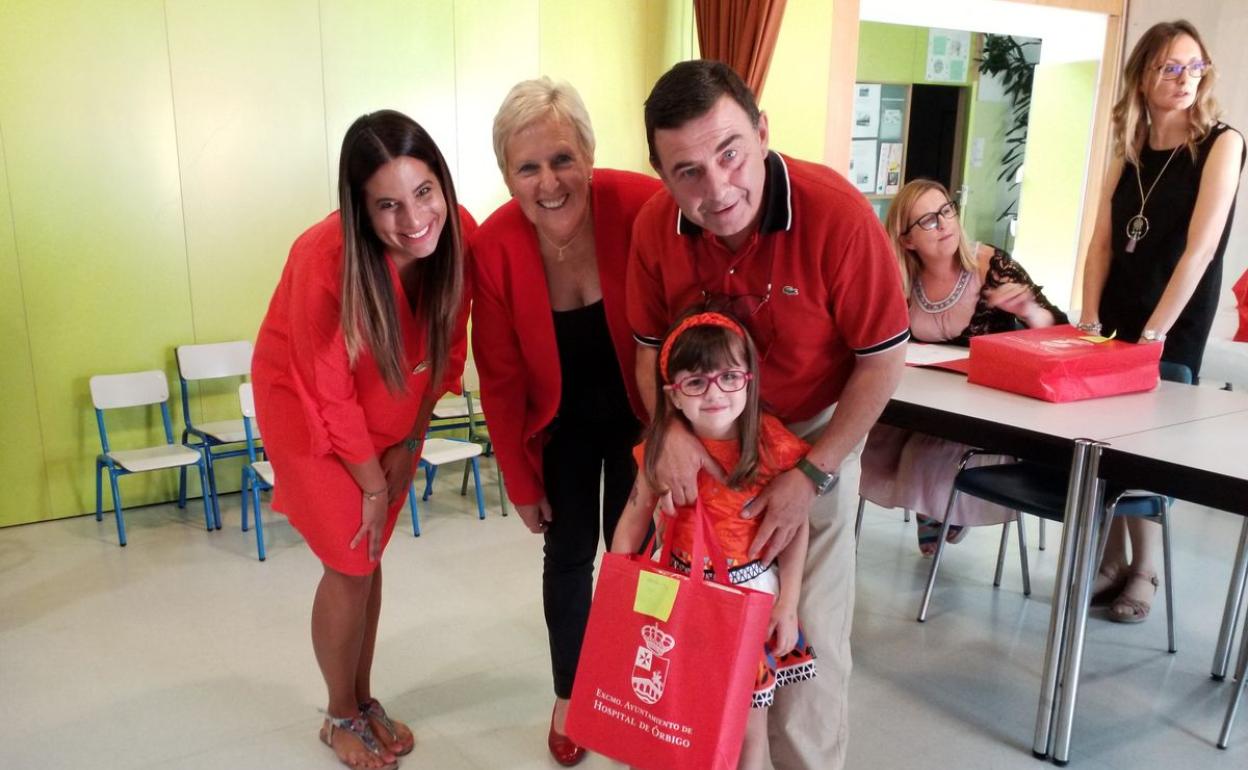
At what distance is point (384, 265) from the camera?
186cm

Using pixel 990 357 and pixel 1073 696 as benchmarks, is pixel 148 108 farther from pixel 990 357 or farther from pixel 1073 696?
pixel 1073 696

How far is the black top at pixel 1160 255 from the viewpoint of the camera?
300 cm

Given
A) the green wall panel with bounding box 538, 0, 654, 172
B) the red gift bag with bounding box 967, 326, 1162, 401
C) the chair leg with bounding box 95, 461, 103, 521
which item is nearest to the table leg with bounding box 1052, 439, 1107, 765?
the red gift bag with bounding box 967, 326, 1162, 401

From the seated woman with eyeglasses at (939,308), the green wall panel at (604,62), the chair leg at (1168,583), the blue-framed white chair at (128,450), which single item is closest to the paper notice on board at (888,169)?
the green wall panel at (604,62)

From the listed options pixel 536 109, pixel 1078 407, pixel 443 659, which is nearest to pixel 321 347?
pixel 536 109

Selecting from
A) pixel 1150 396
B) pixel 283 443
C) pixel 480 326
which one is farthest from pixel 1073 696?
pixel 283 443

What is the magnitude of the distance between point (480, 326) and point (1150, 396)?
1.94 m

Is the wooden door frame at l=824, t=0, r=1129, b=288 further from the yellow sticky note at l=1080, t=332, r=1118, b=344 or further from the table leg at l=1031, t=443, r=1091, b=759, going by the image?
the table leg at l=1031, t=443, r=1091, b=759

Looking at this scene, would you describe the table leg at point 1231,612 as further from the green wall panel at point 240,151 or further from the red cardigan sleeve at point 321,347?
the green wall panel at point 240,151

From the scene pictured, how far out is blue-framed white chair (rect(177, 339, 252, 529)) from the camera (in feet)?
12.8

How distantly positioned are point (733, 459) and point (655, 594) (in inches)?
11.7

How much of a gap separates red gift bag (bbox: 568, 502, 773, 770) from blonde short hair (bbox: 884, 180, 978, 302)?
1.72m

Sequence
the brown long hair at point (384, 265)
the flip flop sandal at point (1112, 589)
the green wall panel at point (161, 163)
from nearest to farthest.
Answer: the brown long hair at point (384, 265)
the flip flop sandal at point (1112, 589)
the green wall panel at point (161, 163)

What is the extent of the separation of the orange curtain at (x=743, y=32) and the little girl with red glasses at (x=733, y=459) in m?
3.26
